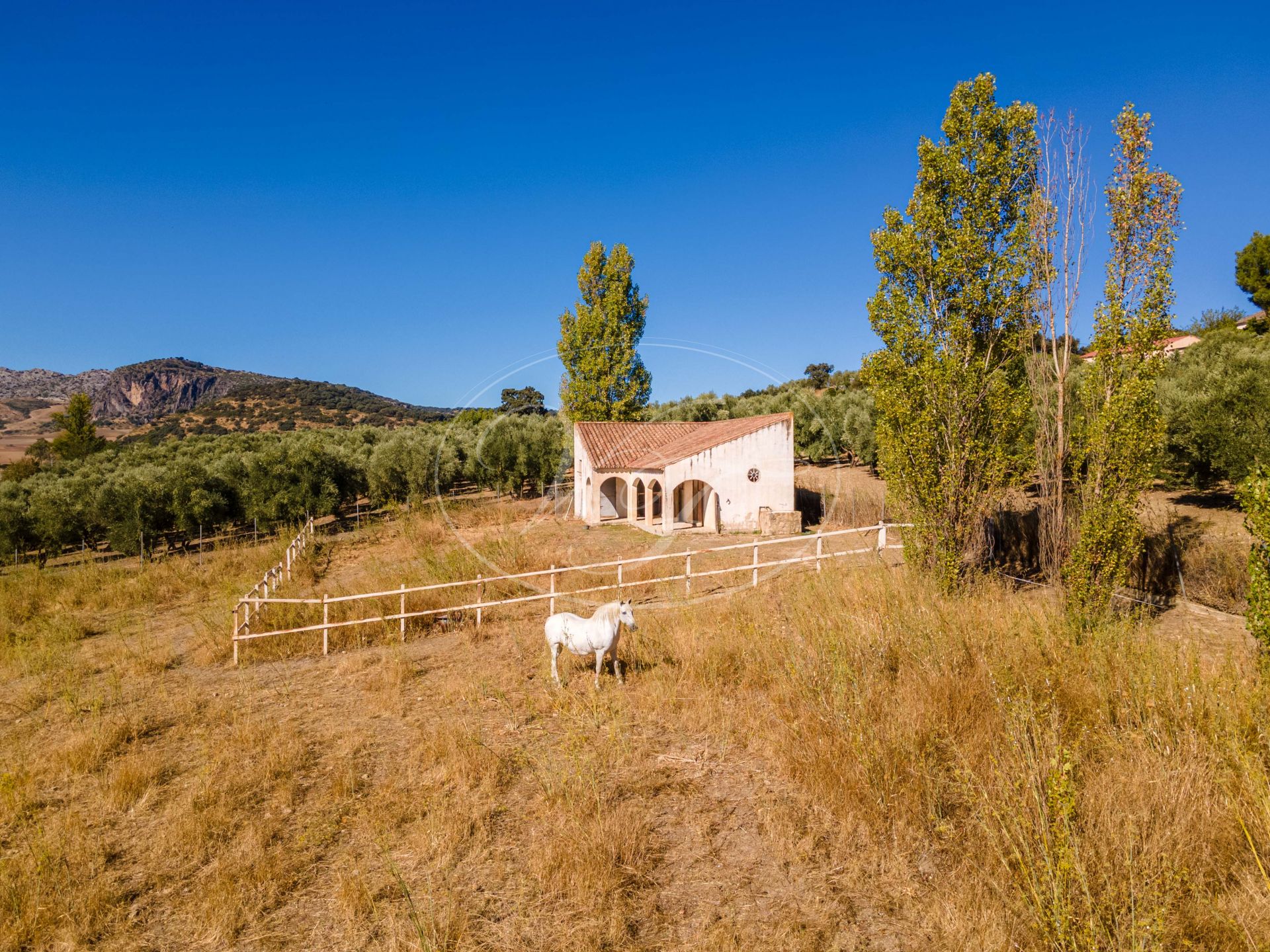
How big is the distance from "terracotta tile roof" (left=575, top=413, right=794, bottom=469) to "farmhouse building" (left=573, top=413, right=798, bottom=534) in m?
0.06

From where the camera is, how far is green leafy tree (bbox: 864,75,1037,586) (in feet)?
36.9

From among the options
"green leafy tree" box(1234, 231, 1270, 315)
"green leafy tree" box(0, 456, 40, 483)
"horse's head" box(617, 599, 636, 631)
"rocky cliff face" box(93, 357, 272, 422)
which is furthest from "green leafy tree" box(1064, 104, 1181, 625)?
"rocky cliff face" box(93, 357, 272, 422)

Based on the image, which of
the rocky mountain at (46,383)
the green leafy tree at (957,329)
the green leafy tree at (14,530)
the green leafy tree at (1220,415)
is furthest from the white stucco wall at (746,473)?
the rocky mountain at (46,383)

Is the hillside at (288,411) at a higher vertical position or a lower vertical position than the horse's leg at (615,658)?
higher

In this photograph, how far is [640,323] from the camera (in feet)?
110

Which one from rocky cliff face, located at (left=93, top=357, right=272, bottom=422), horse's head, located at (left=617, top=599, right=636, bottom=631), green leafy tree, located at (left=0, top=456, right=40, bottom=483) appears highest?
rocky cliff face, located at (left=93, top=357, right=272, bottom=422)

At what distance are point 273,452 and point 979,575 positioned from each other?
103 feet

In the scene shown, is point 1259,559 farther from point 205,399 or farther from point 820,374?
point 205,399

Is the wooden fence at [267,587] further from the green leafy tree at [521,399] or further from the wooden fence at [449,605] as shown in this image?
the green leafy tree at [521,399]

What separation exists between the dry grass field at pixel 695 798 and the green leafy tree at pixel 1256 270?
49.7 m

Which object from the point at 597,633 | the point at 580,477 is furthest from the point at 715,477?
the point at 597,633

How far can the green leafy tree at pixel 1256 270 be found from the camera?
41.0 metres

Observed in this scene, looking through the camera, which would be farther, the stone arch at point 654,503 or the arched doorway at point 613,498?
the arched doorway at point 613,498

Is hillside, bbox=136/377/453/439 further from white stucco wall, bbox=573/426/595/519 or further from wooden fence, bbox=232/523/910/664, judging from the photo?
wooden fence, bbox=232/523/910/664
